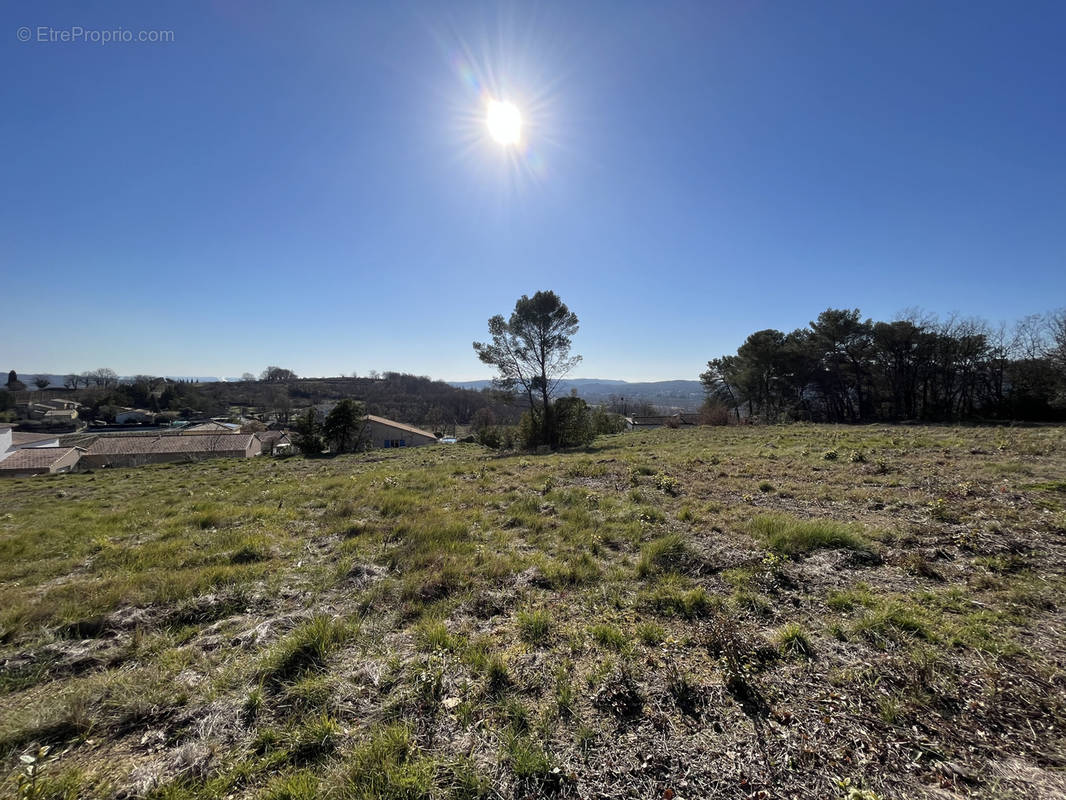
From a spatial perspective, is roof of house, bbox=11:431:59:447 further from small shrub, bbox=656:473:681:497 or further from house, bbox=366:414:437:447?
small shrub, bbox=656:473:681:497

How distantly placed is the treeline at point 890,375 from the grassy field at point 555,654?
29.5 meters

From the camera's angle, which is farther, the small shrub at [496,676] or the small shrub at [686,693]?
the small shrub at [496,676]

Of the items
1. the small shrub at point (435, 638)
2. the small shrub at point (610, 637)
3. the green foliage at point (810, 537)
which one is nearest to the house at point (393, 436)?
the green foliage at point (810, 537)

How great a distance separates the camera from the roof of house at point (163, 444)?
30183 mm

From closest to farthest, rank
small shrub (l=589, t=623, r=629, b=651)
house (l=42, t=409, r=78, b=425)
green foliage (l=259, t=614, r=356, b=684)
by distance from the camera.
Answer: green foliage (l=259, t=614, r=356, b=684) < small shrub (l=589, t=623, r=629, b=651) < house (l=42, t=409, r=78, b=425)

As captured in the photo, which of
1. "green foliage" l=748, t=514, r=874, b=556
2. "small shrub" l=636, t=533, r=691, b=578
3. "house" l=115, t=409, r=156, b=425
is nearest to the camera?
"small shrub" l=636, t=533, r=691, b=578

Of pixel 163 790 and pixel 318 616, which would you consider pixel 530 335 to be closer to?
pixel 318 616

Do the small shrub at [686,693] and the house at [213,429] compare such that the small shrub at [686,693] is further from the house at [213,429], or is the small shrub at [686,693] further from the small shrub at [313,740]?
the house at [213,429]

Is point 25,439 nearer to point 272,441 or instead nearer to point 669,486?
point 272,441

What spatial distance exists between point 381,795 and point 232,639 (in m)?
2.45

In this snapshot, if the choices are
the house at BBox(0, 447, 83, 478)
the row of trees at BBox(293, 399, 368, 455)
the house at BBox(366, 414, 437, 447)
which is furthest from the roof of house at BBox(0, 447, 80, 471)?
the house at BBox(366, 414, 437, 447)

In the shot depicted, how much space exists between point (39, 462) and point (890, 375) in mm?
66956

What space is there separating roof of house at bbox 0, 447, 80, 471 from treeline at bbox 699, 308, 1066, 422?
179ft

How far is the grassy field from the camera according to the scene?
84.9 inches
